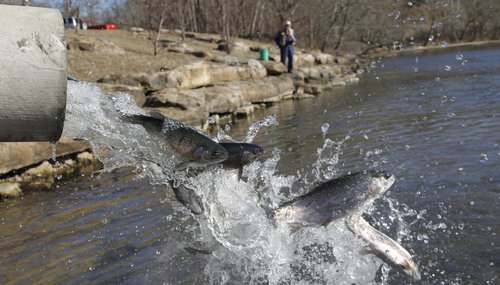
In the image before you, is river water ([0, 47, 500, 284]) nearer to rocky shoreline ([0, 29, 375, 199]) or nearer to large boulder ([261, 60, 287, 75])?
rocky shoreline ([0, 29, 375, 199])

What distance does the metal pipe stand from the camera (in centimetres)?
321

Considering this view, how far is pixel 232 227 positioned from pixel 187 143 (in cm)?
138

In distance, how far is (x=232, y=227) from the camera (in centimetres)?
520

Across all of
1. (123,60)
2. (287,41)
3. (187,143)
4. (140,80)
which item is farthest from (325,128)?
(287,41)

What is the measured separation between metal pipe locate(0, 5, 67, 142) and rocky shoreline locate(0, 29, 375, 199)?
1481 mm

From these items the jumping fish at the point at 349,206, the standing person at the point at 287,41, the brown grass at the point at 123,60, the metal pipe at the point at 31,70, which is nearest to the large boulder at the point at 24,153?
the metal pipe at the point at 31,70

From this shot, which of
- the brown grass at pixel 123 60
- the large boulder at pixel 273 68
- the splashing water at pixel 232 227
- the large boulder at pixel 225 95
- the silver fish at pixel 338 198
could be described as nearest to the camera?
the silver fish at pixel 338 198

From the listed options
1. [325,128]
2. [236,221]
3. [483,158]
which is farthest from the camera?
[325,128]

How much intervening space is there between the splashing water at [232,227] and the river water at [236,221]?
0.01 metres

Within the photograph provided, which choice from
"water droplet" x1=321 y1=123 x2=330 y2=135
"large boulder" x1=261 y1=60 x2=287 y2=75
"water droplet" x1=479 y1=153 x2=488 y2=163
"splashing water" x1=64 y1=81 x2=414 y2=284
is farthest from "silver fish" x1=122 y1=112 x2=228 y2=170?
"large boulder" x1=261 y1=60 x2=287 y2=75

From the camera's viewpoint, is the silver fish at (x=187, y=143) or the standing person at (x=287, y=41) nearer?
the silver fish at (x=187, y=143)

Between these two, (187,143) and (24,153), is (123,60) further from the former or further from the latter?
(187,143)

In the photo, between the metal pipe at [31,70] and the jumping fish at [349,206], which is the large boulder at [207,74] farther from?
the metal pipe at [31,70]

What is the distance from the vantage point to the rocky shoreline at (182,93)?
8.76 meters
